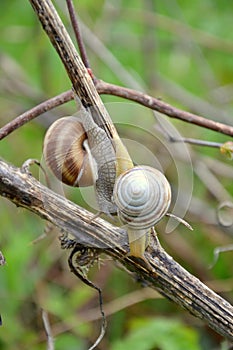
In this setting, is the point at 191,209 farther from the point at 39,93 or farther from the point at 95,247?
the point at 95,247

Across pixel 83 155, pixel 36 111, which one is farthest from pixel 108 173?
pixel 36 111

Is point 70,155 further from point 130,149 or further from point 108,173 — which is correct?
point 130,149

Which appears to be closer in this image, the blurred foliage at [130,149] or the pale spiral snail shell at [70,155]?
the pale spiral snail shell at [70,155]

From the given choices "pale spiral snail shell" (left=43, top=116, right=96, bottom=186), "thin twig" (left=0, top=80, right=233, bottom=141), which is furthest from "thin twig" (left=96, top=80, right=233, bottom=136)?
"pale spiral snail shell" (left=43, top=116, right=96, bottom=186)

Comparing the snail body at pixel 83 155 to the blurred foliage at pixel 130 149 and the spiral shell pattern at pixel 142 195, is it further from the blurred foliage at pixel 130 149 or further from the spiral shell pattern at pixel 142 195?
the blurred foliage at pixel 130 149

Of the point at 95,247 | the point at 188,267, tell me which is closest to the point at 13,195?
the point at 95,247

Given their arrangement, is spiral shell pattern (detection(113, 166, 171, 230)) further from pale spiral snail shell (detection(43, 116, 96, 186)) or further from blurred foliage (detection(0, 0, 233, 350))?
blurred foliage (detection(0, 0, 233, 350))

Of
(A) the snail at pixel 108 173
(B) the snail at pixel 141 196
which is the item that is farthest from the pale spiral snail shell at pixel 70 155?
(B) the snail at pixel 141 196
